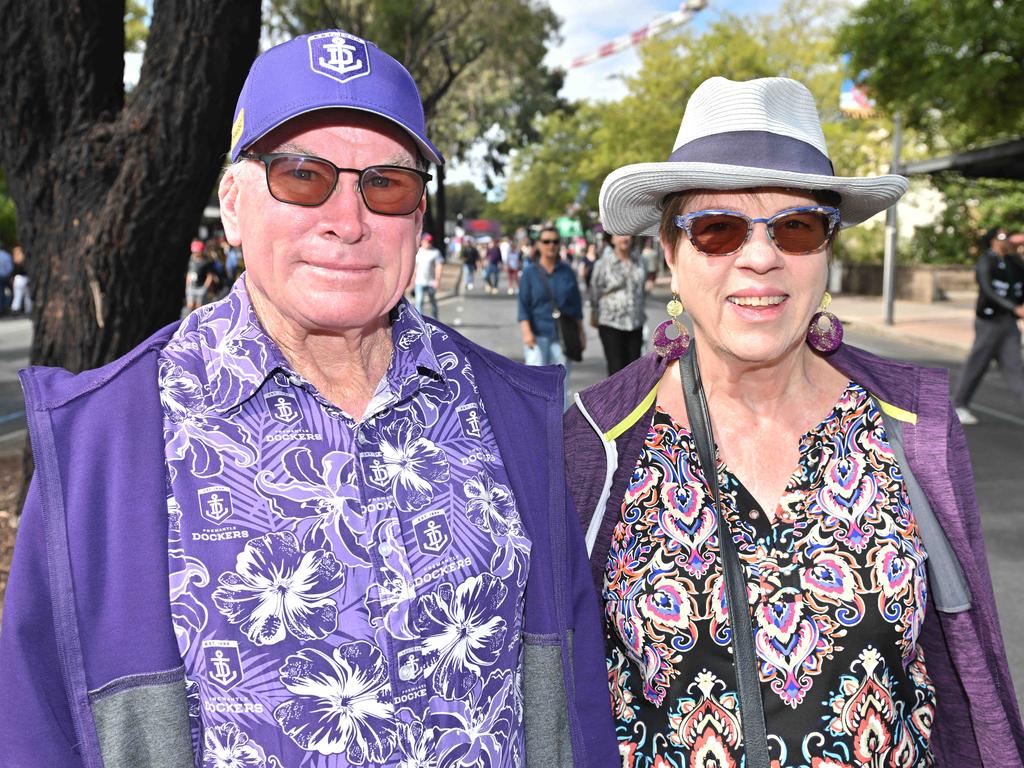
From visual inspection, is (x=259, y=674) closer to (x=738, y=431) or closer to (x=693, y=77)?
(x=738, y=431)

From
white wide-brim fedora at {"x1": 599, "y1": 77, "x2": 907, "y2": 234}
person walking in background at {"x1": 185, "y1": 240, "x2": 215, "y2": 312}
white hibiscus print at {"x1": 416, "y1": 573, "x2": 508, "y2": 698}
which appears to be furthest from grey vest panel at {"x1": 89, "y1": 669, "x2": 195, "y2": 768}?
person walking in background at {"x1": 185, "y1": 240, "x2": 215, "y2": 312}

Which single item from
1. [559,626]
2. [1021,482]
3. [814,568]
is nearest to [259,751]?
[559,626]

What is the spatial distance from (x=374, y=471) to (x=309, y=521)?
0.15 metres

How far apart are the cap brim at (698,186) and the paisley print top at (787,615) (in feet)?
1.85

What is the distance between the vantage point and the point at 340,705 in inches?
61.3

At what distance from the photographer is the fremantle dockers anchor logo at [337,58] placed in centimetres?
171

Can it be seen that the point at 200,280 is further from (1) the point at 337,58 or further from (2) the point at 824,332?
(1) the point at 337,58

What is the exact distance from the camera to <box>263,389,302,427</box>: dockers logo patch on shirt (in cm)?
170

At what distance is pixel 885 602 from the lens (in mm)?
1970

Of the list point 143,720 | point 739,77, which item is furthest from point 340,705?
point 739,77

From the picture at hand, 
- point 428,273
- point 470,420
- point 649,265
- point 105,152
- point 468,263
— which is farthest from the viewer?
point 468,263

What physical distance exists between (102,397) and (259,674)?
51cm

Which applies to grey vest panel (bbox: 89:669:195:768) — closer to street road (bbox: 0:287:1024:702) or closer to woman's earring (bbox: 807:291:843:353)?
woman's earring (bbox: 807:291:843:353)

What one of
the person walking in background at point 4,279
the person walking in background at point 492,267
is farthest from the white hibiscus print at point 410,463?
the person walking in background at point 492,267
